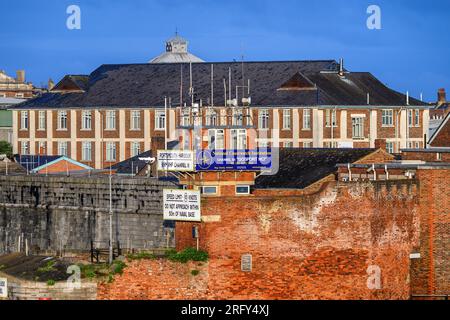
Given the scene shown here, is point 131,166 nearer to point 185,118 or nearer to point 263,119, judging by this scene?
point 185,118

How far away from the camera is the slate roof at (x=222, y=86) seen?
111 meters

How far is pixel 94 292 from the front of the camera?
191 feet

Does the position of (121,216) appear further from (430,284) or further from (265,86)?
(265,86)

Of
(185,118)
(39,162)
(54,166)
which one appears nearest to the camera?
(185,118)

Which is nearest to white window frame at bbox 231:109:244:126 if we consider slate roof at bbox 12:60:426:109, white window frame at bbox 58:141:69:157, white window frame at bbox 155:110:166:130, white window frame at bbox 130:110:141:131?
slate roof at bbox 12:60:426:109

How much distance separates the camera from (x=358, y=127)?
111938mm

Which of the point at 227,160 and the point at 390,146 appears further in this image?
the point at 390,146


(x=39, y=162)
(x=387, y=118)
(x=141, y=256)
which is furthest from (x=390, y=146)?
(x=141, y=256)

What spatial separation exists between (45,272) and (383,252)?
1308 cm

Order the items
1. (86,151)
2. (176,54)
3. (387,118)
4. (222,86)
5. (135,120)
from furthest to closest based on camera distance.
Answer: (176,54) → (86,151) → (135,120) → (387,118) → (222,86)

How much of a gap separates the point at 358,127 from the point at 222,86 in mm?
10269

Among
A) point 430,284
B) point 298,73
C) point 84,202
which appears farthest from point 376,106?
point 430,284

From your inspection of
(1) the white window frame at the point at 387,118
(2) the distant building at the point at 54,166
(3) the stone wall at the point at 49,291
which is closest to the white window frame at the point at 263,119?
(1) the white window frame at the point at 387,118

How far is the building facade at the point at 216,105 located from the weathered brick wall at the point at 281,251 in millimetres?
45426
